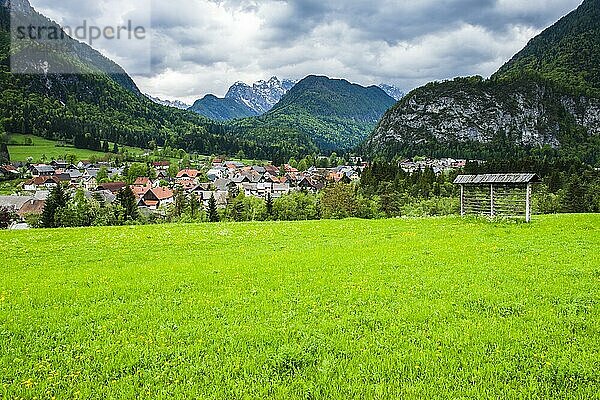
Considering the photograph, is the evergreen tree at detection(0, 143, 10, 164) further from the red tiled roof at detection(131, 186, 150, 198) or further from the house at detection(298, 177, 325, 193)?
the house at detection(298, 177, 325, 193)

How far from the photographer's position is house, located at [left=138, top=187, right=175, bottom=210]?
136 meters

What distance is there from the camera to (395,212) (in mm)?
89688

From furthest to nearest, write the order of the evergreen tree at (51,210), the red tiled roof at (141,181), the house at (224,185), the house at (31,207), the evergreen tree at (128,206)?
the red tiled roof at (141,181), the house at (224,185), the house at (31,207), the evergreen tree at (128,206), the evergreen tree at (51,210)

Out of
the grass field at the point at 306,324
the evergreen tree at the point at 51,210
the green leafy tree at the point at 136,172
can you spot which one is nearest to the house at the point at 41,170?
the green leafy tree at the point at 136,172

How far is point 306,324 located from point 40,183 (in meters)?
172

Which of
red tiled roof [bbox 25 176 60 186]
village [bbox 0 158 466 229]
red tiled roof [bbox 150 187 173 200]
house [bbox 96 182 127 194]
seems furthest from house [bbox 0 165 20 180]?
red tiled roof [bbox 150 187 173 200]

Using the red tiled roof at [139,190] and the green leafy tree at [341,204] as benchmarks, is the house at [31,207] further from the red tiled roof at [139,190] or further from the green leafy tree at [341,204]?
the green leafy tree at [341,204]

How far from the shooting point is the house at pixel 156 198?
136175mm

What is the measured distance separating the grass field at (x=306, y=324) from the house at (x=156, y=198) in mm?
119027

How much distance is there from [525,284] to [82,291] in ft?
47.5

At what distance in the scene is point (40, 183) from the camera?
156m

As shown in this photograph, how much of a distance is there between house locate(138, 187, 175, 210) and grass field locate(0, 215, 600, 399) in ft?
391

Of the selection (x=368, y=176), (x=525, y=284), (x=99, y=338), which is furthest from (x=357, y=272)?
(x=368, y=176)

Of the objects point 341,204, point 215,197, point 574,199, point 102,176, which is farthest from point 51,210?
point 102,176
